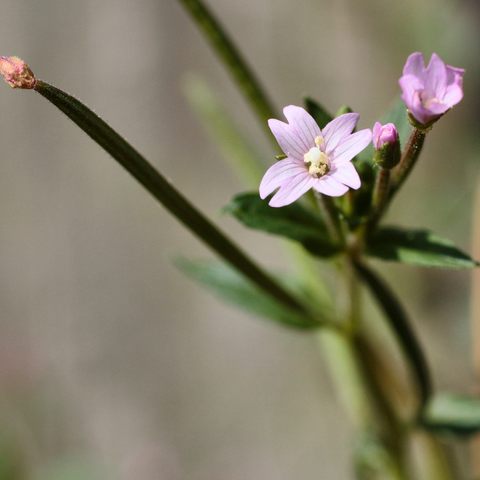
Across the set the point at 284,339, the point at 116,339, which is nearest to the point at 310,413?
the point at 284,339

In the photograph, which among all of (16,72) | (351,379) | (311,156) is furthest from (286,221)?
(351,379)

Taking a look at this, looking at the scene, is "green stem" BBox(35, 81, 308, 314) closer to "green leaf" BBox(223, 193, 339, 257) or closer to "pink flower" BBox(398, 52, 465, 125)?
"green leaf" BBox(223, 193, 339, 257)

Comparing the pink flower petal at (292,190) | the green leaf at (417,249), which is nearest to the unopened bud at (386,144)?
the pink flower petal at (292,190)

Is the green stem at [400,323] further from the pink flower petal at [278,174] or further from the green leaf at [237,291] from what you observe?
the pink flower petal at [278,174]

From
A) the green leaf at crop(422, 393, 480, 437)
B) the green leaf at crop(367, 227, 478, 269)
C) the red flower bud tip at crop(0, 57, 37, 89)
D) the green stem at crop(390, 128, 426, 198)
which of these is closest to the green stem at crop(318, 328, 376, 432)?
the green leaf at crop(422, 393, 480, 437)

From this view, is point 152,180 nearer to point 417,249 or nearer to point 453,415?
point 417,249
